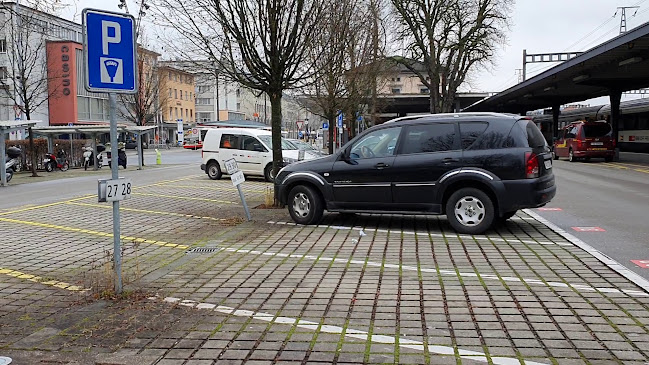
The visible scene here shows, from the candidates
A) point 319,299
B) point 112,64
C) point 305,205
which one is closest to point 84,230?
point 305,205

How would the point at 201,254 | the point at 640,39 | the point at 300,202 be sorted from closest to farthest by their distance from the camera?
the point at 201,254, the point at 300,202, the point at 640,39

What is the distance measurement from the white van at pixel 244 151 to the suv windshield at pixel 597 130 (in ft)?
52.3

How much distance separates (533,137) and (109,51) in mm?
6231

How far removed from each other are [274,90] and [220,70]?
134cm

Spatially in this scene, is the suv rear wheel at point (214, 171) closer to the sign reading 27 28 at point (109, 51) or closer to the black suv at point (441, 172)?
the black suv at point (441, 172)

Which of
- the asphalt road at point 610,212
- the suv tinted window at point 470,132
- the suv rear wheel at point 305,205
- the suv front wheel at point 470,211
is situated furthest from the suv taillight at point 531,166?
the suv rear wheel at point 305,205

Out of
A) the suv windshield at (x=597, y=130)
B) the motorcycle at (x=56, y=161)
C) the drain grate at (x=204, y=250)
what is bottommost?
the drain grate at (x=204, y=250)

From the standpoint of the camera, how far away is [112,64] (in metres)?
5.31

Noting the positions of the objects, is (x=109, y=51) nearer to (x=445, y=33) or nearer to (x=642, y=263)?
(x=642, y=263)

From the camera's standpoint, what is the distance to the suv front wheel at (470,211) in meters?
8.55

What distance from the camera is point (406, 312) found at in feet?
16.2

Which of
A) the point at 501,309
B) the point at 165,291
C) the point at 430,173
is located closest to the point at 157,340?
the point at 165,291

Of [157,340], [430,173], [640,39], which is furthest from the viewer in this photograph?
[640,39]

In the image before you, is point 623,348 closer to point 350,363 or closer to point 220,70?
A: point 350,363
